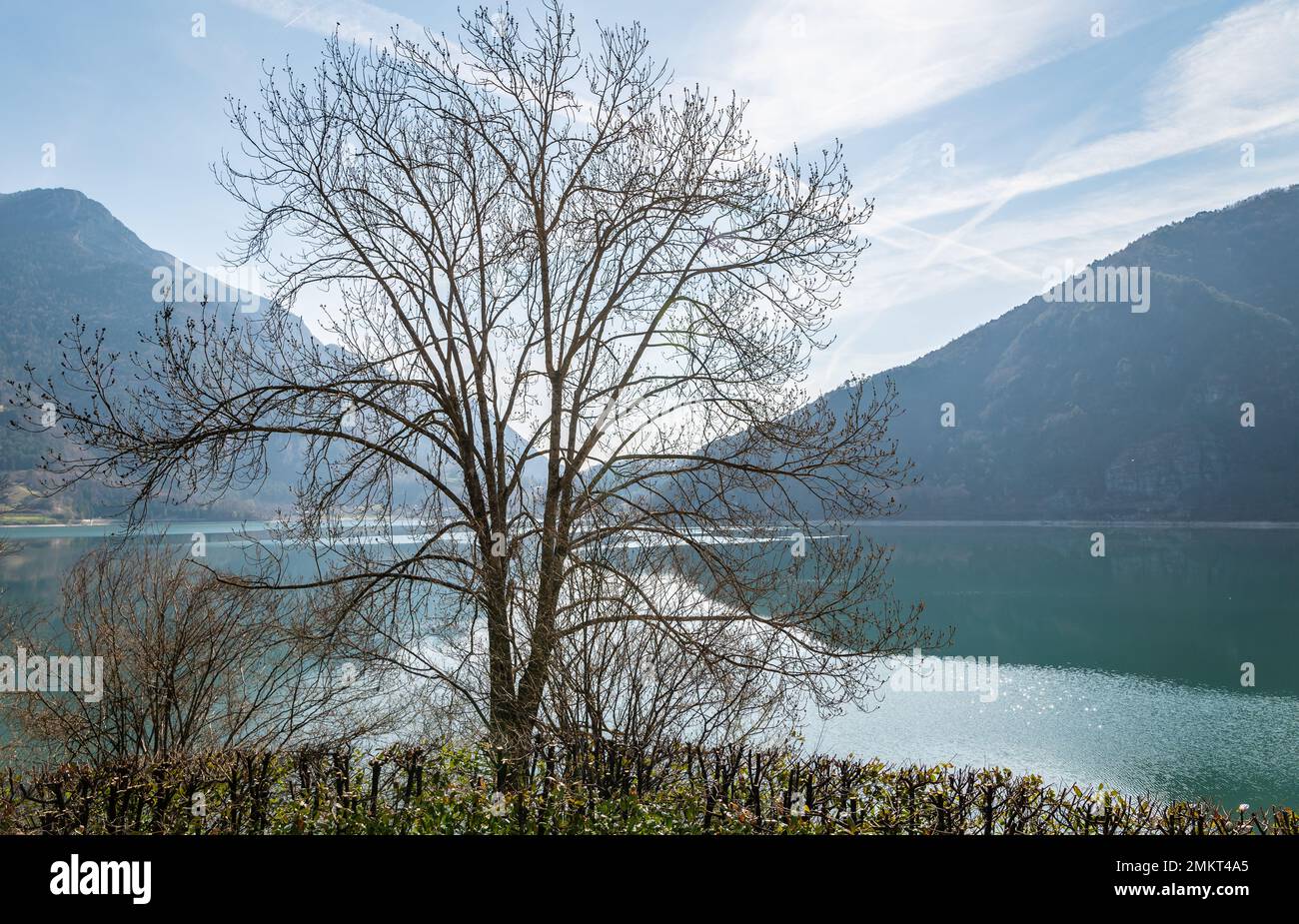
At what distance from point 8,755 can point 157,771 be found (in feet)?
44.6

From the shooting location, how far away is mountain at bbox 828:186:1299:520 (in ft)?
407

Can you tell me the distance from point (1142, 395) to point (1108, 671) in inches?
5300

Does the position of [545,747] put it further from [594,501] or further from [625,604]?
[594,501]

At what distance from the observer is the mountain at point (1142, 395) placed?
407 ft

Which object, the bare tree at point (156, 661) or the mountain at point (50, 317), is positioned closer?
the bare tree at point (156, 661)

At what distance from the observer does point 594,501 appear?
28.5 feet

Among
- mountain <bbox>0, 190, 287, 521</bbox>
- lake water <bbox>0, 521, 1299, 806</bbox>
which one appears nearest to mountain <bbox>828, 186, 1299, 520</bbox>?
lake water <bbox>0, 521, 1299, 806</bbox>

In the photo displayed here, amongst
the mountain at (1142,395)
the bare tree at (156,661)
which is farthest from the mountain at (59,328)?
the mountain at (1142,395)

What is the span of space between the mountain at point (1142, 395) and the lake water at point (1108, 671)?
152 feet
